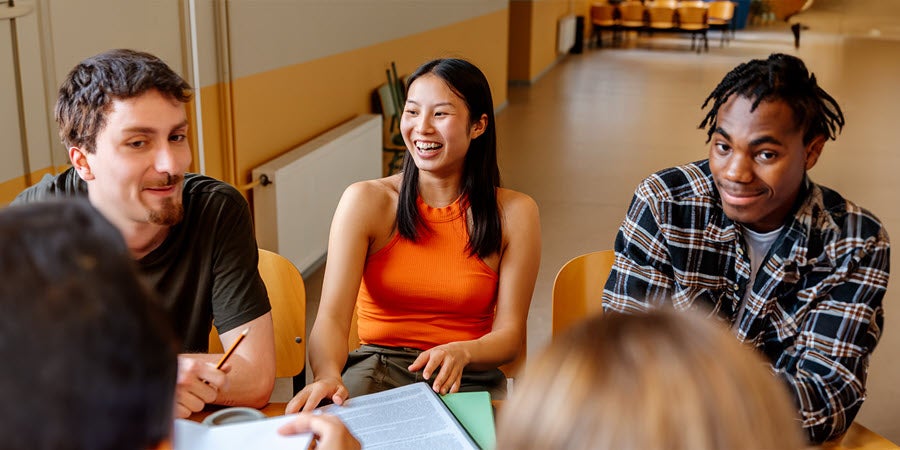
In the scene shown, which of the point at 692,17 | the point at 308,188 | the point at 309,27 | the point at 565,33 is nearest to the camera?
the point at 308,188

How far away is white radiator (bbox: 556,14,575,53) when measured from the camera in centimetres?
1270

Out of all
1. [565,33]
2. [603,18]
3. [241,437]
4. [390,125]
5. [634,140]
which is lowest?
[634,140]

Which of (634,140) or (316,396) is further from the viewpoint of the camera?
(634,140)

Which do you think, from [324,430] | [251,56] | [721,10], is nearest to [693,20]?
[721,10]

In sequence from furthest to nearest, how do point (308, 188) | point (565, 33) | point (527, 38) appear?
point (565, 33)
point (527, 38)
point (308, 188)

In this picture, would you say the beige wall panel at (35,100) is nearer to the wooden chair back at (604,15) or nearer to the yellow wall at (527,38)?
the yellow wall at (527,38)

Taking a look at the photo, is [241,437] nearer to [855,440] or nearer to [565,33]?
[855,440]

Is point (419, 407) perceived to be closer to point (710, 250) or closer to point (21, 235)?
point (710, 250)

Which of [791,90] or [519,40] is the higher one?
[791,90]

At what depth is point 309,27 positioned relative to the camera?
436 centimetres

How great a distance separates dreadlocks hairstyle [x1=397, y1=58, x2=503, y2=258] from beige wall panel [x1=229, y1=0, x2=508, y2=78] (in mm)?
1842

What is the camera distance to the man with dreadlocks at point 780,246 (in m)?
1.54

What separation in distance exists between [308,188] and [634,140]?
14.4ft

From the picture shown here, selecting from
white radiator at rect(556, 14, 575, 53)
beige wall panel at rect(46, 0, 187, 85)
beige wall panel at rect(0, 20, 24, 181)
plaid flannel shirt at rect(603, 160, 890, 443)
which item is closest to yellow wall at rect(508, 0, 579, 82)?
white radiator at rect(556, 14, 575, 53)
